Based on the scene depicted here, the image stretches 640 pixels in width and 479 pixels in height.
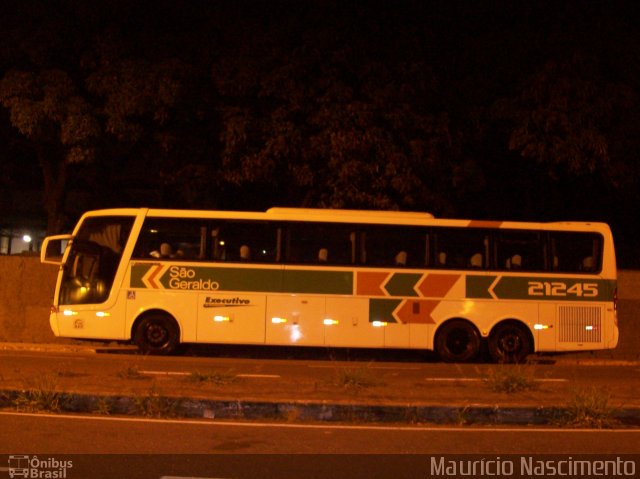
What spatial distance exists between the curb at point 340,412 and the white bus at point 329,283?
277 inches

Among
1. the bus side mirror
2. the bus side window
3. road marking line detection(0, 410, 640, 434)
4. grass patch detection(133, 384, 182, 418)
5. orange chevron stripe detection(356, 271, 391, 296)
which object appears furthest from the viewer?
the bus side window

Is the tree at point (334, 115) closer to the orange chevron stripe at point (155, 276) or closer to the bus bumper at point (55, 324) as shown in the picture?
the orange chevron stripe at point (155, 276)

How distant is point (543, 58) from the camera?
19.9 metres

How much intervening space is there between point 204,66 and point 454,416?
12.8 metres

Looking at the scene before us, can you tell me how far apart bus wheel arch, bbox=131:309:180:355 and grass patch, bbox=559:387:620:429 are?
9.59 metres

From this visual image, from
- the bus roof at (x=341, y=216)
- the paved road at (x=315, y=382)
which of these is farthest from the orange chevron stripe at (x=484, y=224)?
the paved road at (x=315, y=382)

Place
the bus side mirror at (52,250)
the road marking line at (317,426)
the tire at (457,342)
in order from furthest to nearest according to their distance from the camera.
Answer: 1. the tire at (457,342)
2. the bus side mirror at (52,250)
3. the road marking line at (317,426)

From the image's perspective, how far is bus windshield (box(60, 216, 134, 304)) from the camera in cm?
1658

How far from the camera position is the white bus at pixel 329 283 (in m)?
16.5

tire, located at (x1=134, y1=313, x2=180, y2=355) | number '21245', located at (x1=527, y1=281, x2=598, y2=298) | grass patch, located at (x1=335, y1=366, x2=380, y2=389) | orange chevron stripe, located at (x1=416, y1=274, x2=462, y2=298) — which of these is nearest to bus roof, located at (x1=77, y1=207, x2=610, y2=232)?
orange chevron stripe, located at (x1=416, y1=274, x2=462, y2=298)

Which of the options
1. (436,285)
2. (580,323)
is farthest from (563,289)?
(436,285)

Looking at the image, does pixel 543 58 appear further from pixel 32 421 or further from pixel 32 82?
pixel 32 421

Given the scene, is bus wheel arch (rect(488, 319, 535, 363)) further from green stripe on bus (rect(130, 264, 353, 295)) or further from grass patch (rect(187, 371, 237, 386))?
grass patch (rect(187, 371, 237, 386))

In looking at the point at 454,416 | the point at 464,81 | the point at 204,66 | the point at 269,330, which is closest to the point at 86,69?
the point at 204,66
